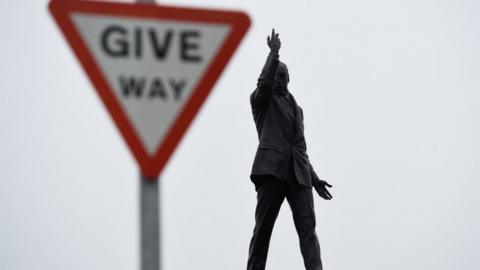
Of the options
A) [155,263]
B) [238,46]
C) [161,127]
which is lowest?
[155,263]

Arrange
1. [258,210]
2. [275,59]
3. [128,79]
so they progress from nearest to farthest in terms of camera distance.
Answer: [128,79]
[275,59]
[258,210]

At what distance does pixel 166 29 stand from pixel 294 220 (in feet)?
21.7

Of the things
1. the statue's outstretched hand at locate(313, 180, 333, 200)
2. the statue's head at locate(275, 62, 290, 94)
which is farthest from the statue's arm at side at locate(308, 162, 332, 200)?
the statue's head at locate(275, 62, 290, 94)

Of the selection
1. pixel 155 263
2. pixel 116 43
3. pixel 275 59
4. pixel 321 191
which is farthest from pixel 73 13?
pixel 321 191

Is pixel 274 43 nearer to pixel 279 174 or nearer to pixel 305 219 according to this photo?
pixel 279 174

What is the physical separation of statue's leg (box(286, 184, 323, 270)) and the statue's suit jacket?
135mm

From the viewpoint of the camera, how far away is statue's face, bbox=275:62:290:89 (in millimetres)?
9688

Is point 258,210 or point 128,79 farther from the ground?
point 128,79

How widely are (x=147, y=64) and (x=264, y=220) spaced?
6512 millimetres

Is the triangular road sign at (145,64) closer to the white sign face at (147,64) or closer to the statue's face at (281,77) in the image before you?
the white sign face at (147,64)

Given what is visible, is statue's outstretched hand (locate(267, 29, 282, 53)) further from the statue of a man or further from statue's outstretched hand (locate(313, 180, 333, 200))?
statue's outstretched hand (locate(313, 180, 333, 200))

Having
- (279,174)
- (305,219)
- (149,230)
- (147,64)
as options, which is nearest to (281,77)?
(279,174)

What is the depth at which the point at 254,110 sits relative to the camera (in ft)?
31.9

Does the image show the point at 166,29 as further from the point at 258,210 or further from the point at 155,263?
the point at 258,210
